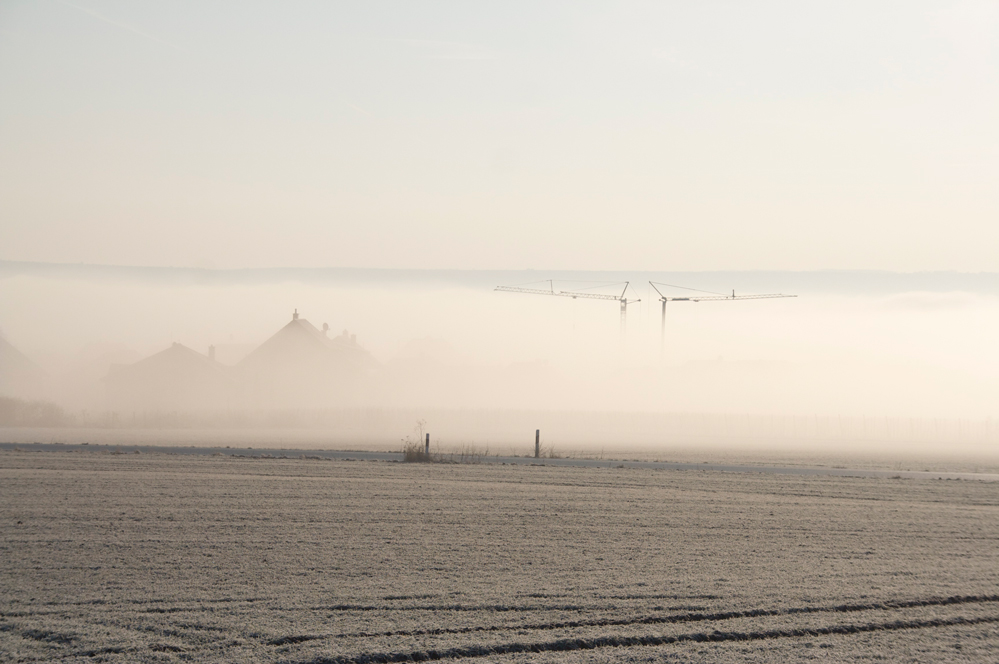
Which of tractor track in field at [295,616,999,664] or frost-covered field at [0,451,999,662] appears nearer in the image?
tractor track in field at [295,616,999,664]

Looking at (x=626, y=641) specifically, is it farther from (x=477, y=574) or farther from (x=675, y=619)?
(x=477, y=574)

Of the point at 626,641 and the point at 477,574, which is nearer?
the point at 626,641

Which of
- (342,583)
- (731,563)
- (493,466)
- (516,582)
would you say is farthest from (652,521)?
(493,466)

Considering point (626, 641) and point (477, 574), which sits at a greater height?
point (477, 574)

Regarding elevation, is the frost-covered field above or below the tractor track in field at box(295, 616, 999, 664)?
above

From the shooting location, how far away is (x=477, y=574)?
36.3 ft

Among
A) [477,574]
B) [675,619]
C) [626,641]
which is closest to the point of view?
[626,641]

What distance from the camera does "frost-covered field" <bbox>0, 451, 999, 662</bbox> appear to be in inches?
321

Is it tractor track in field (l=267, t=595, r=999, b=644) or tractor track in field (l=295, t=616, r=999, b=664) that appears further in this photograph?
tractor track in field (l=267, t=595, r=999, b=644)

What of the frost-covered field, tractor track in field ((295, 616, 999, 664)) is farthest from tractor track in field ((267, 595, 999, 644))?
tractor track in field ((295, 616, 999, 664))

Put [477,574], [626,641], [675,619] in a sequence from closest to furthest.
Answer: [626,641], [675,619], [477,574]

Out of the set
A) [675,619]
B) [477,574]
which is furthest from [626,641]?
[477,574]

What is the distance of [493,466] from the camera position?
93.2ft

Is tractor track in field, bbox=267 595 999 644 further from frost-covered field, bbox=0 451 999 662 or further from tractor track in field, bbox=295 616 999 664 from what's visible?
tractor track in field, bbox=295 616 999 664
